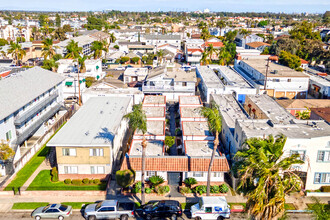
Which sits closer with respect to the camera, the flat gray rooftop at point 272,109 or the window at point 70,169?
the window at point 70,169

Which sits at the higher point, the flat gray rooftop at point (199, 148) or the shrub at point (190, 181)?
the flat gray rooftop at point (199, 148)

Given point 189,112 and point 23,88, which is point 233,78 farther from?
point 23,88

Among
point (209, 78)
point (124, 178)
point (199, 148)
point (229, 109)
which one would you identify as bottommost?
point (124, 178)

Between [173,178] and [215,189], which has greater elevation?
[173,178]

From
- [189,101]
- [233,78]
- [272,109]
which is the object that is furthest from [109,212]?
[233,78]

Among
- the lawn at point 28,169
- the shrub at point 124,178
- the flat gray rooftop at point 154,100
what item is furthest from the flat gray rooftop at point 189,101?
the lawn at point 28,169

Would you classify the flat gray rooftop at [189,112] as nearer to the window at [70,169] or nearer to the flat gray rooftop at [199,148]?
the flat gray rooftop at [199,148]
